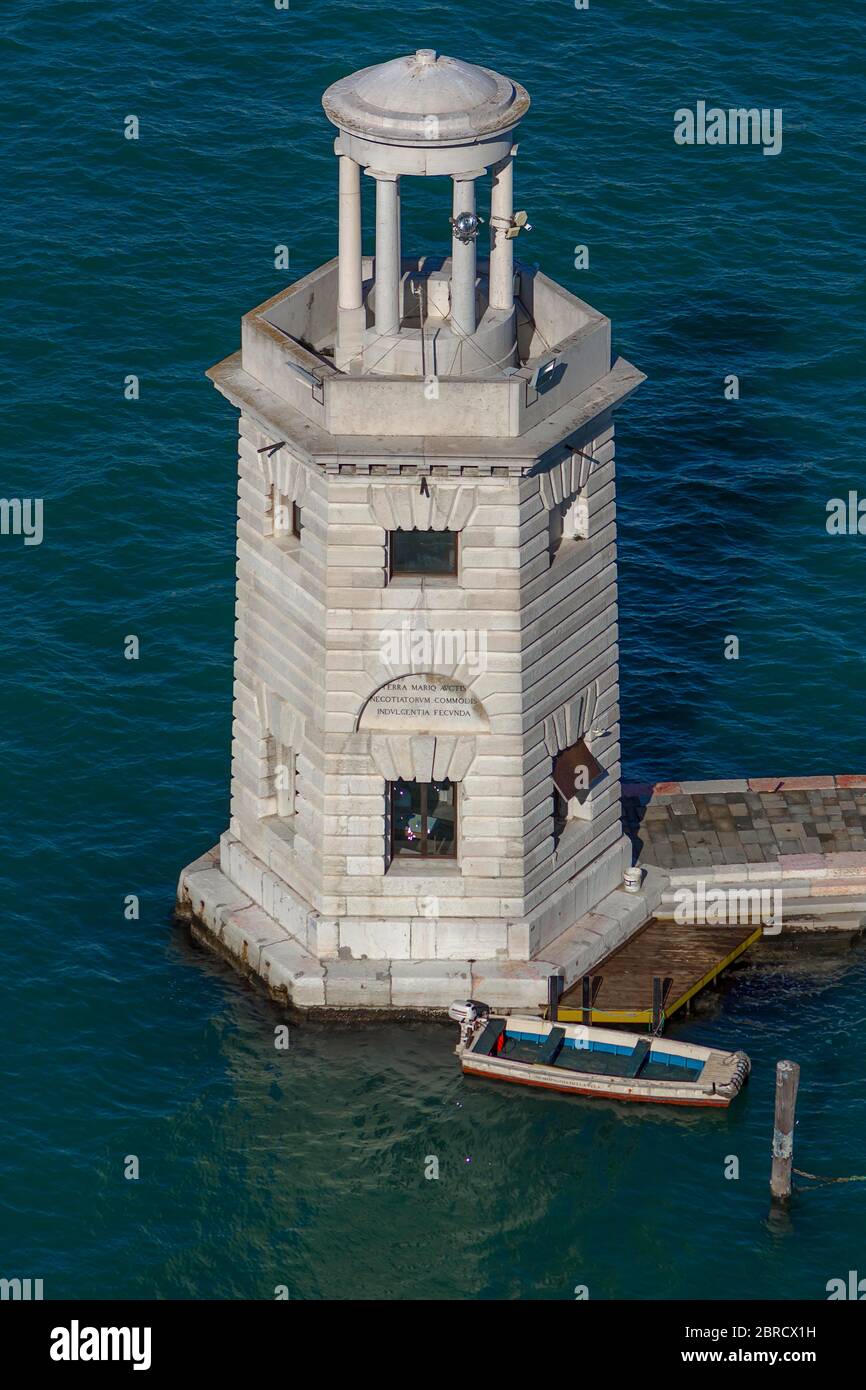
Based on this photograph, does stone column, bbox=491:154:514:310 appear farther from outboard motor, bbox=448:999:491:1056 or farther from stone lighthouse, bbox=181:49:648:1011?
outboard motor, bbox=448:999:491:1056

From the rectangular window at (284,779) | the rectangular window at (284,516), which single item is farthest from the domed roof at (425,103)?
the rectangular window at (284,779)

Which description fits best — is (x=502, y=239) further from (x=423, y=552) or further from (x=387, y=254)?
(x=423, y=552)

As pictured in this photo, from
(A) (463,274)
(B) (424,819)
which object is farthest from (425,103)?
(B) (424,819)

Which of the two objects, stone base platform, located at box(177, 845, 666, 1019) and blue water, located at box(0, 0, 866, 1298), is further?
stone base platform, located at box(177, 845, 666, 1019)

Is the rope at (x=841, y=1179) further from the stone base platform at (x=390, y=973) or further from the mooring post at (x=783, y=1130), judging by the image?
the stone base platform at (x=390, y=973)

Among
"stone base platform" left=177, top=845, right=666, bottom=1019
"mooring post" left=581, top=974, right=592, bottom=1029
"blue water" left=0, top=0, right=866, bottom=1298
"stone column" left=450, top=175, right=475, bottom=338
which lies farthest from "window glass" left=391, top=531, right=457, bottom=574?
"blue water" left=0, top=0, right=866, bottom=1298
